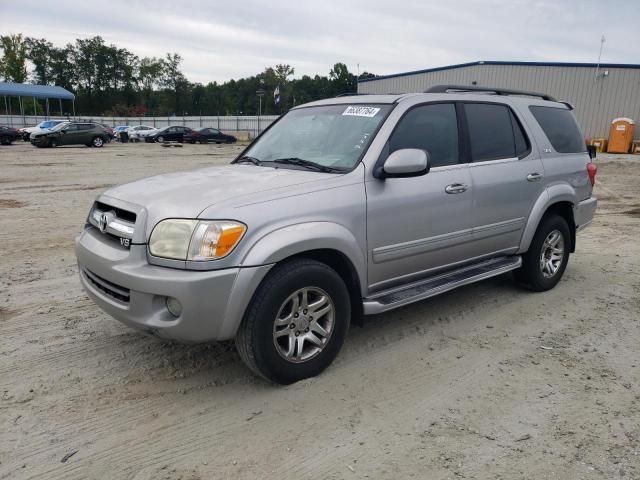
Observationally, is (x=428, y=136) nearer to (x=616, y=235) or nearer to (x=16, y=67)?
(x=616, y=235)

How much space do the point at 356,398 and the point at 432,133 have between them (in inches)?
84.8

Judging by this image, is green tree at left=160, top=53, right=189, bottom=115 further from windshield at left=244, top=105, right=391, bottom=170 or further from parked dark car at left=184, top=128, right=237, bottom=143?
windshield at left=244, top=105, right=391, bottom=170

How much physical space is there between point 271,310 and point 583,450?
72.4 inches

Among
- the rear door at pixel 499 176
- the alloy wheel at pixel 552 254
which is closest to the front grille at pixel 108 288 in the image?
the rear door at pixel 499 176

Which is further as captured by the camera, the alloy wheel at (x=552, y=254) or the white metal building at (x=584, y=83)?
the white metal building at (x=584, y=83)

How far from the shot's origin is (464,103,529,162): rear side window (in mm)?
4477

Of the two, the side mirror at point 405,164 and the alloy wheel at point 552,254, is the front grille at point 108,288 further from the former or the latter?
the alloy wheel at point 552,254

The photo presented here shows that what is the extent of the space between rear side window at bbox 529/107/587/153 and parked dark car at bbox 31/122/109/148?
29.5 meters

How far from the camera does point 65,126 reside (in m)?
29.5

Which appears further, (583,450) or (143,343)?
(143,343)

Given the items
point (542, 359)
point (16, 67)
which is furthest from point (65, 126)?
point (16, 67)

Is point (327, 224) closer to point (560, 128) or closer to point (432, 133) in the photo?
point (432, 133)

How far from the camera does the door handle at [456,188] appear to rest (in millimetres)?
4060

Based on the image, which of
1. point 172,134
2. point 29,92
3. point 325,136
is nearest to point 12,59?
point 29,92
